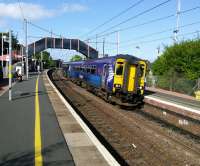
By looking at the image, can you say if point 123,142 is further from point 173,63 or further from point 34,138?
point 173,63

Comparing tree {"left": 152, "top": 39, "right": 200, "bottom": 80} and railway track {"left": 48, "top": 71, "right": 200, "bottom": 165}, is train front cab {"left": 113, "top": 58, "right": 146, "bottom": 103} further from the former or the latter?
tree {"left": 152, "top": 39, "right": 200, "bottom": 80}

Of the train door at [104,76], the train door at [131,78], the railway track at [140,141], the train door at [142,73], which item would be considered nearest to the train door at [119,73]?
the train door at [131,78]

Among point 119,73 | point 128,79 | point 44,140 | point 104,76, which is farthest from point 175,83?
point 44,140

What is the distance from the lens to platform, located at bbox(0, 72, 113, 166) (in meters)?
8.53

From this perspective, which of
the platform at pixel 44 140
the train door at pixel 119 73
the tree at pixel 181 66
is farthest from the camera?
the tree at pixel 181 66

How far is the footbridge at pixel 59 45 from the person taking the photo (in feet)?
263

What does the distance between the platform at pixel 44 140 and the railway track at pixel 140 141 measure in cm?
140

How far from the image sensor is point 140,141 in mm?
13531

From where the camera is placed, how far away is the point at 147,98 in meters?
27.3

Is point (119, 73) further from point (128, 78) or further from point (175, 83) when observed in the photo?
point (175, 83)

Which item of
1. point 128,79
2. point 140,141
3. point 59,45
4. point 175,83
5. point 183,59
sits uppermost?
point 59,45

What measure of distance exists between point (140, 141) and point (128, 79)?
9394mm

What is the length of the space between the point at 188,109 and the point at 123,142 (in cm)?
897

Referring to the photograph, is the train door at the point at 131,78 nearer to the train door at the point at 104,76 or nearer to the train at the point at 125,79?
the train at the point at 125,79
